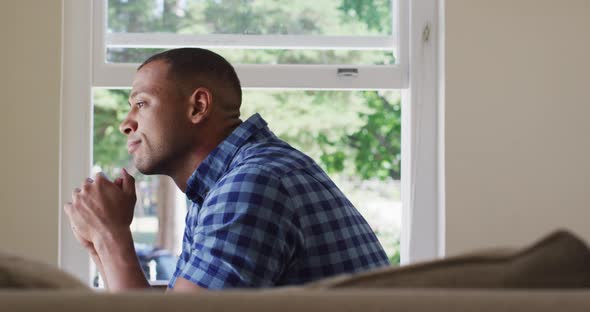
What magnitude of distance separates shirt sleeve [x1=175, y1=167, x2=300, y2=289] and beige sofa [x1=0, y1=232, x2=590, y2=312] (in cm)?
81

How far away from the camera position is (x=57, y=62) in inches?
122

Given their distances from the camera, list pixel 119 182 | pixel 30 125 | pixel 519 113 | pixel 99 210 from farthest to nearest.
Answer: pixel 519 113 → pixel 30 125 → pixel 119 182 → pixel 99 210

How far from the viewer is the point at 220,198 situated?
59.7 inches

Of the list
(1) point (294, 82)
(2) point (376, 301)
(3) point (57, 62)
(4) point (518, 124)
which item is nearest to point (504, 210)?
(4) point (518, 124)

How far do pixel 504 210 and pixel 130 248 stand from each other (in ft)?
5.78

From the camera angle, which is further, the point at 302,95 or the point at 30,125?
the point at 302,95

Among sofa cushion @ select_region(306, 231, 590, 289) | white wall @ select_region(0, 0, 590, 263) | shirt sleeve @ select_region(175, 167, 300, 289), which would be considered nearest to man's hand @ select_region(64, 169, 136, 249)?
shirt sleeve @ select_region(175, 167, 300, 289)

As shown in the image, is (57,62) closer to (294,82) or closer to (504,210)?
(294,82)

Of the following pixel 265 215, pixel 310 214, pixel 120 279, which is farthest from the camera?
pixel 120 279

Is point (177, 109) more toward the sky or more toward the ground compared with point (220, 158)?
more toward the sky

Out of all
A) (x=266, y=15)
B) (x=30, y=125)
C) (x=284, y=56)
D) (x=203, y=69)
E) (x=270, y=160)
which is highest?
(x=266, y=15)

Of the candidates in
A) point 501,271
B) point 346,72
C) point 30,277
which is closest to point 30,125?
point 346,72

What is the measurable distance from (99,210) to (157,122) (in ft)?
0.93

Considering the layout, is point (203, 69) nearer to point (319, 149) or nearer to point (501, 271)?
point (319, 149)
